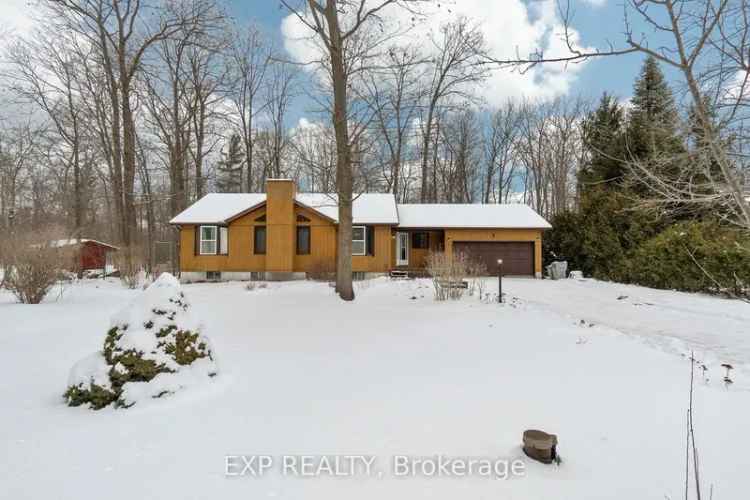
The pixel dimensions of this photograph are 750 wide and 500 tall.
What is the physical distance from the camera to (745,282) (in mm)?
10016

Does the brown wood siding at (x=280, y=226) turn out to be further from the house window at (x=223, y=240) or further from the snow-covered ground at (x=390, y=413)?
the snow-covered ground at (x=390, y=413)

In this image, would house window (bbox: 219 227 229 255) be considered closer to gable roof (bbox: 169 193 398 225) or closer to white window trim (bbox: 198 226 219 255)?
white window trim (bbox: 198 226 219 255)

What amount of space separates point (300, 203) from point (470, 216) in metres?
8.60

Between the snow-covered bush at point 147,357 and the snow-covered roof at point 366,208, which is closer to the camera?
the snow-covered bush at point 147,357

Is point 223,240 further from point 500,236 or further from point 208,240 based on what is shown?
point 500,236

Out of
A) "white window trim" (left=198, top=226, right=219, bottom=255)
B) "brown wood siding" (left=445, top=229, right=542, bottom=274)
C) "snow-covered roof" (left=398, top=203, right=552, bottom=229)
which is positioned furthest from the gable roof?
"brown wood siding" (left=445, top=229, right=542, bottom=274)

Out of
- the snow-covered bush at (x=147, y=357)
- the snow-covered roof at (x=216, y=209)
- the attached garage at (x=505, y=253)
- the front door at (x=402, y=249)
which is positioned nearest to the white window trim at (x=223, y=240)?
the snow-covered roof at (x=216, y=209)

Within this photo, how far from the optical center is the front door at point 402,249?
18953mm

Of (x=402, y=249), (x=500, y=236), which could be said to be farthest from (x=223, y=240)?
(x=500, y=236)

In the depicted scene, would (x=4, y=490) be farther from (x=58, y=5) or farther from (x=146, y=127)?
(x=146, y=127)

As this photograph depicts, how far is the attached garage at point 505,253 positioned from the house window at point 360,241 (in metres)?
4.50

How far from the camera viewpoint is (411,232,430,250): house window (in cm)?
1909

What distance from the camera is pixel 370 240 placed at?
17.5 metres

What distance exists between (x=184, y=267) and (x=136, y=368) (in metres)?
15.1
